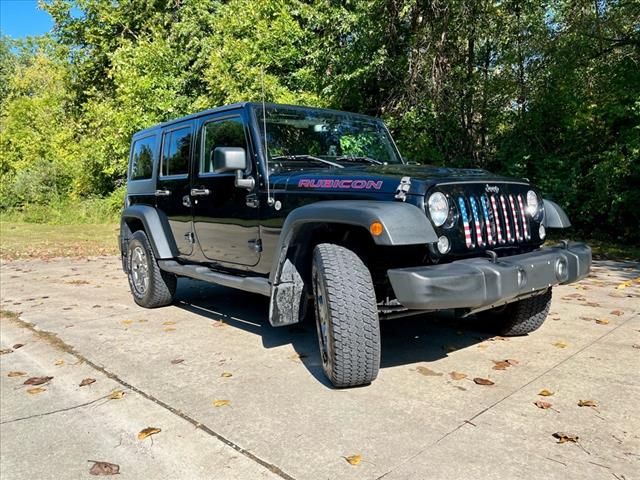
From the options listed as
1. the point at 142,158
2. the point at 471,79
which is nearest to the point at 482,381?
the point at 142,158

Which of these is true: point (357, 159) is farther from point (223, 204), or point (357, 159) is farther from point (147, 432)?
point (147, 432)

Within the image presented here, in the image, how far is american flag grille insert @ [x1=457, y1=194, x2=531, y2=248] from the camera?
341cm

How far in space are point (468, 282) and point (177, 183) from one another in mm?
3357

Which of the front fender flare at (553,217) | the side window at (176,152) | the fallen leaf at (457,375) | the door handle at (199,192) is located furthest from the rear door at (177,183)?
the front fender flare at (553,217)

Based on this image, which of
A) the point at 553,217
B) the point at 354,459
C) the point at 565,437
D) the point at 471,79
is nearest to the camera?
the point at 354,459

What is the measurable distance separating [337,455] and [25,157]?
2721 cm

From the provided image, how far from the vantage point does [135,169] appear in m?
6.63

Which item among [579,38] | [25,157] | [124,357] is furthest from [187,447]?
[25,157]

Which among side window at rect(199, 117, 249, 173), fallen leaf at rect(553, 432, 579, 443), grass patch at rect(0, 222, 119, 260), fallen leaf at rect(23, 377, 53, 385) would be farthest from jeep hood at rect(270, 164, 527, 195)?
grass patch at rect(0, 222, 119, 260)

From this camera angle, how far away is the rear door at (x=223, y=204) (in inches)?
174

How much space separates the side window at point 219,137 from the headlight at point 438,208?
5.77 feet

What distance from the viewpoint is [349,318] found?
3217mm

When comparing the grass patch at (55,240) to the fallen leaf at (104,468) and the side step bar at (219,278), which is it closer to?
the side step bar at (219,278)

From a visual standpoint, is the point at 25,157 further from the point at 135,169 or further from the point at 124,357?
the point at 124,357
